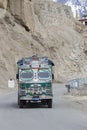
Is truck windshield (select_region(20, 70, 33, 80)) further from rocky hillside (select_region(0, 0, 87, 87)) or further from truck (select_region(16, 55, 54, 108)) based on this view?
rocky hillside (select_region(0, 0, 87, 87))

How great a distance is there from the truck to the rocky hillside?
31.7 metres

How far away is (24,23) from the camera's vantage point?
3275 inches

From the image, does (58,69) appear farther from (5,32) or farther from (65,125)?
(65,125)

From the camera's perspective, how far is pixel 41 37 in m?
88.7

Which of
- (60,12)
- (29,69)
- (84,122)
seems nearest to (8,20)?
(60,12)

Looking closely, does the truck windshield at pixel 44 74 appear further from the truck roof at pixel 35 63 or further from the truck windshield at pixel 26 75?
the truck windshield at pixel 26 75

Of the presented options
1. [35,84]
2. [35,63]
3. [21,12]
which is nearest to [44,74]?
[35,84]

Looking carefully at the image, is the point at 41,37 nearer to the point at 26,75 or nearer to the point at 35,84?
the point at 26,75

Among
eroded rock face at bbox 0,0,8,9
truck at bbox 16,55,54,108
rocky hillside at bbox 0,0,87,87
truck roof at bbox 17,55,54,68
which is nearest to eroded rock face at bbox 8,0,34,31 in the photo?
rocky hillside at bbox 0,0,87,87

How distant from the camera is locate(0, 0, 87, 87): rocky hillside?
7281 cm

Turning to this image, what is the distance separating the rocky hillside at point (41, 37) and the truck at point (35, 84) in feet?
104

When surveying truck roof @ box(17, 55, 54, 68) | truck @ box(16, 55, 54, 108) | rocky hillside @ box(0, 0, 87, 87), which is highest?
rocky hillside @ box(0, 0, 87, 87)

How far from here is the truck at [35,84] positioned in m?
28.5

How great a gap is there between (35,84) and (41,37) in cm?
6049
